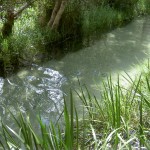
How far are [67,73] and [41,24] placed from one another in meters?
1.99

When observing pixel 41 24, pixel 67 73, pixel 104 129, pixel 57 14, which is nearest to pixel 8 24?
pixel 41 24

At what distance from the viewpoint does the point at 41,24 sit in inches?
271

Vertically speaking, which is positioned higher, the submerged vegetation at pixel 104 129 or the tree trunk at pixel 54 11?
the tree trunk at pixel 54 11

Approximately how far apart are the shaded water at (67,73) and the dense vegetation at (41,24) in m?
0.32

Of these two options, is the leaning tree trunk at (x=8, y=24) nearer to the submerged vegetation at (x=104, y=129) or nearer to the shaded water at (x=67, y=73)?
the shaded water at (x=67, y=73)

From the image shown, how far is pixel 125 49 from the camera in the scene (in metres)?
6.97

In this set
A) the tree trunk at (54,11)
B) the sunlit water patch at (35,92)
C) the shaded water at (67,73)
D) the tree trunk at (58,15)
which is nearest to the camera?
the sunlit water patch at (35,92)

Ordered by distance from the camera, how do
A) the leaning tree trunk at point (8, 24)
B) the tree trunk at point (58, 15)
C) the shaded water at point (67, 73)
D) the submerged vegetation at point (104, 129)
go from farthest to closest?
the tree trunk at point (58, 15) → the leaning tree trunk at point (8, 24) → the shaded water at point (67, 73) → the submerged vegetation at point (104, 129)

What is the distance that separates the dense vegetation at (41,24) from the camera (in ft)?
17.6

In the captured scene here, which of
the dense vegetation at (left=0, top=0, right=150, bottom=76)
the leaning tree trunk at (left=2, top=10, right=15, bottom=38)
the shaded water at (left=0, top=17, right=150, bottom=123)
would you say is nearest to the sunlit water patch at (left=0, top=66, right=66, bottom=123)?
the shaded water at (left=0, top=17, right=150, bottom=123)

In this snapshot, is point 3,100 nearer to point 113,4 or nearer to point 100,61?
point 100,61

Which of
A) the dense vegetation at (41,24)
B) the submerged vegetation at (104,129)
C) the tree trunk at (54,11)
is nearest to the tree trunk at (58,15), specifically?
the dense vegetation at (41,24)

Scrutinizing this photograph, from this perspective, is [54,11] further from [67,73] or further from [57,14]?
[67,73]

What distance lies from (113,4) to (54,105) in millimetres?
6758
